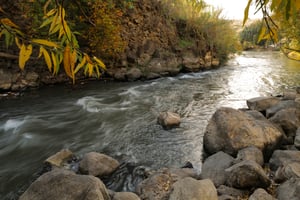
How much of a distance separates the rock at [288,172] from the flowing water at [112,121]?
4.22 feet

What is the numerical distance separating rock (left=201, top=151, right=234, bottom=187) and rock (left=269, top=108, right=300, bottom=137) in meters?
1.79

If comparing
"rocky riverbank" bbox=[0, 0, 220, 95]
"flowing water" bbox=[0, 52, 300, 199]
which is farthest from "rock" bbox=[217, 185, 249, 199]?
"rocky riverbank" bbox=[0, 0, 220, 95]

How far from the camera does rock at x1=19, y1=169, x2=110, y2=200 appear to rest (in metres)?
2.68

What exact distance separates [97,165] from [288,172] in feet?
8.94

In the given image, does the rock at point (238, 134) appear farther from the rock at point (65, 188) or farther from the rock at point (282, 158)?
the rock at point (65, 188)

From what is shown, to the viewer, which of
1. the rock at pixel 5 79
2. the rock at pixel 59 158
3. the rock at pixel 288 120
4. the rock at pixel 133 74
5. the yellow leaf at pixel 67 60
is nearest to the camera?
the yellow leaf at pixel 67 60

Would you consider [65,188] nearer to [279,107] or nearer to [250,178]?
[250,178]

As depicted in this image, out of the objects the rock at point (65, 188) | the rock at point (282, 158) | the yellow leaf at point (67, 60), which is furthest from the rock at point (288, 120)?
the yellow leaf at point (67, 60)

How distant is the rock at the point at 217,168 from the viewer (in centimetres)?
360

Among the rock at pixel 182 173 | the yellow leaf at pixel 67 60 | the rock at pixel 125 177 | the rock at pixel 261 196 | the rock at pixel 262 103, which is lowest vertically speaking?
the rock at pixel 125 177

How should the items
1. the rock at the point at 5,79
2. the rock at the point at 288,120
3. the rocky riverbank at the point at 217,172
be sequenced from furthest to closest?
the rock at the point at 5,79
the rock at the point at 288,120
the rocky riverbank at the point at 217,172

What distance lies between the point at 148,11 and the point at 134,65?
11.7ft

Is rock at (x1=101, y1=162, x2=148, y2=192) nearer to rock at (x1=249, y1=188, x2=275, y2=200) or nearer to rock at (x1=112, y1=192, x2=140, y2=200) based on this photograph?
rock at (x1=112, y1=192, x2=140, y2=200)

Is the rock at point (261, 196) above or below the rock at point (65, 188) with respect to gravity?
below
